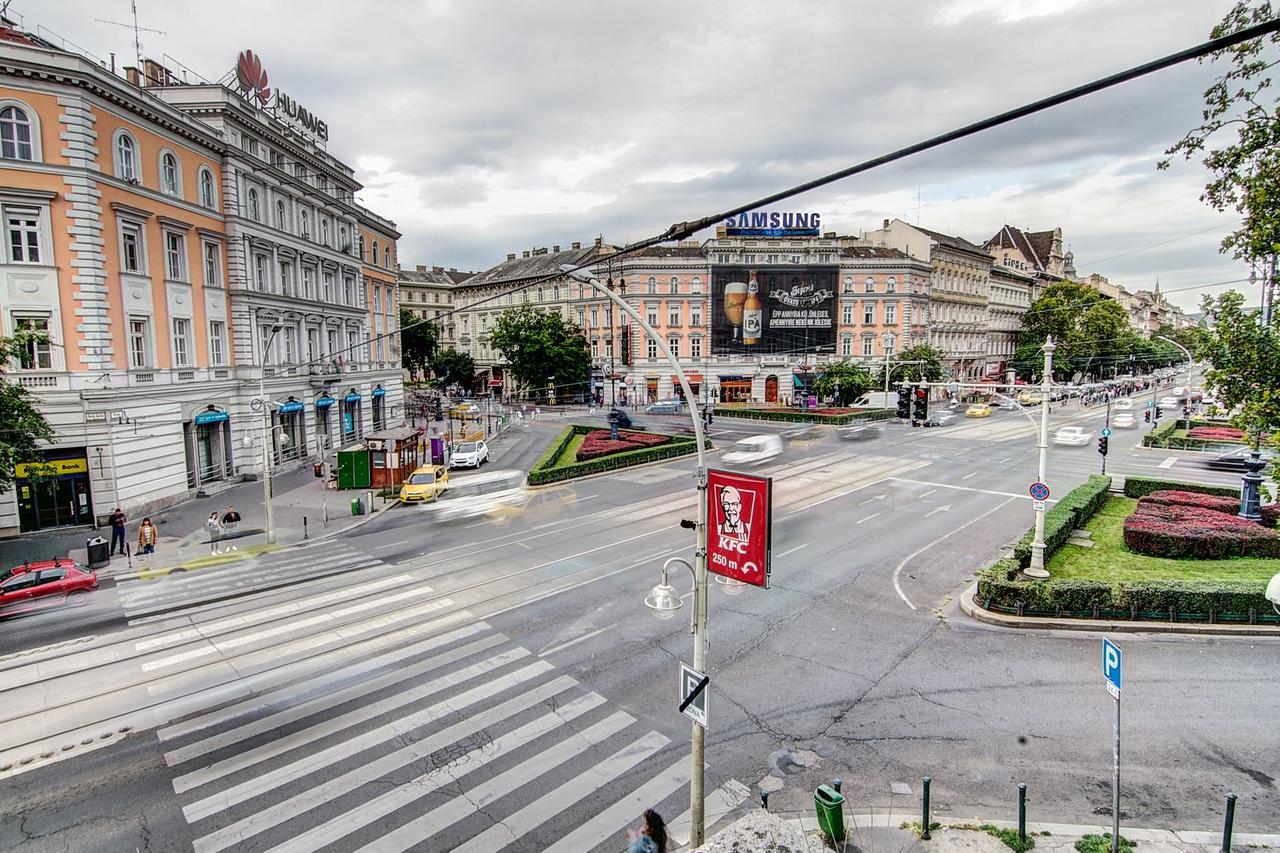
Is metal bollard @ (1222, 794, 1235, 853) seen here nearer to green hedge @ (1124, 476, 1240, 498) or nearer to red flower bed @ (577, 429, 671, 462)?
green hedge @ (1124, 476, 1240, 498)

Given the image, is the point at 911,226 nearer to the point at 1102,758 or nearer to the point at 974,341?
the point at 974,341

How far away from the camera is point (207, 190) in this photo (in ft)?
109

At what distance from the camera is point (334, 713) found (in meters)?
11.9

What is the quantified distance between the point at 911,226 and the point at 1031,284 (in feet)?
124

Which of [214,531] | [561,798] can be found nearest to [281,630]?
[561,798]

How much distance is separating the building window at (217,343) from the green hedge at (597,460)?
57.2 feet

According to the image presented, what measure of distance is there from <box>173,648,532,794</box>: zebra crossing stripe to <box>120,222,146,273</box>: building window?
84.8 feet

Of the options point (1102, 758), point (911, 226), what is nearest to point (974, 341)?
point (911, 226)

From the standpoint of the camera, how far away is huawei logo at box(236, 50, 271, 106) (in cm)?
3978

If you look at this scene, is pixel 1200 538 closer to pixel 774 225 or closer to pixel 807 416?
pixel 807 416

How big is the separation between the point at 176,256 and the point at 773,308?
56.4m

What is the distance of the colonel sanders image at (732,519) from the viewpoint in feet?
28.3

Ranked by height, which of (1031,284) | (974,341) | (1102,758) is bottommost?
(1102,758)

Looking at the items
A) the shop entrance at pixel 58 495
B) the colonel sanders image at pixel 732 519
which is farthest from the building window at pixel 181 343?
the colonel sanders image at pixel 732 519
